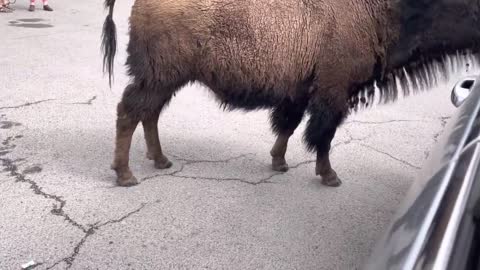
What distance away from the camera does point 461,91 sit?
288 cm

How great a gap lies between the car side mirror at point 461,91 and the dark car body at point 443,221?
1093 mm

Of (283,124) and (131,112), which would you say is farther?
(283,124)

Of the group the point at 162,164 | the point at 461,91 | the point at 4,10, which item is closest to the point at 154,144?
the point at 162,164

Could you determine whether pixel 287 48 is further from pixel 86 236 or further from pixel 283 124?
pixel 86 236

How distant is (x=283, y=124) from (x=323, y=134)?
0.48 metres

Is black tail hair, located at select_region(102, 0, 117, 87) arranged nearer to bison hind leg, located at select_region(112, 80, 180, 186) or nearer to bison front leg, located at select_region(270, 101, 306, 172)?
bison hind leg, located at select_region(112, 80, 180, 186)

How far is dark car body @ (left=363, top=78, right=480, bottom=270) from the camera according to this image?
1145mm

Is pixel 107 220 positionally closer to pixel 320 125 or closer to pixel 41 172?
pixel 41 172

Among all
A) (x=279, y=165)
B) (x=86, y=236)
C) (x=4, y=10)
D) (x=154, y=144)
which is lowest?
(x=86, y=236)

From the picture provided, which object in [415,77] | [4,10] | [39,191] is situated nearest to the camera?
[39,191]

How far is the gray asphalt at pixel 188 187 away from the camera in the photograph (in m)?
2.96

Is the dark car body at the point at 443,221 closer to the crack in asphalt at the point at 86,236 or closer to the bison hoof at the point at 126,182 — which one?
the crack in asphalt at the point at 86,236

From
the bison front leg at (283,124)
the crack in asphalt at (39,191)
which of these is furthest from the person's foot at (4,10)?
the bison front leg at (283,124)

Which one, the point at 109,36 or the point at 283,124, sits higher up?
the point at 109,36
